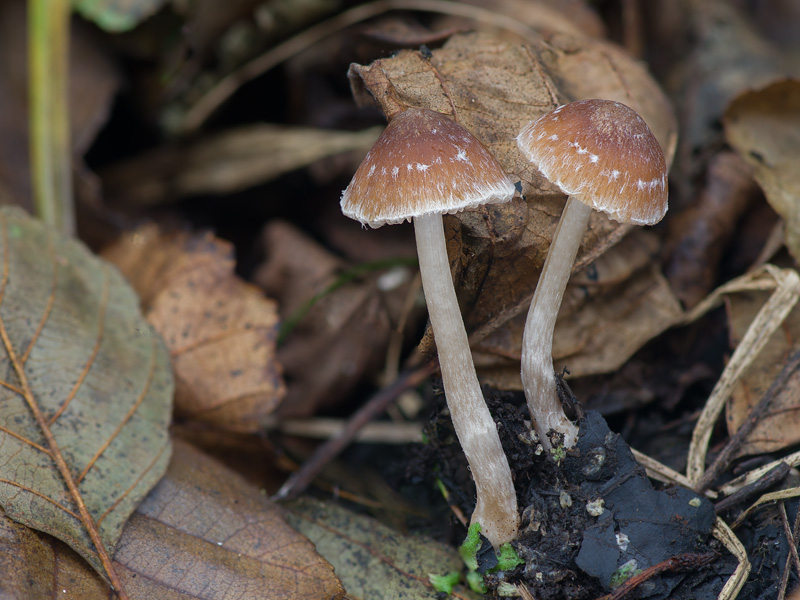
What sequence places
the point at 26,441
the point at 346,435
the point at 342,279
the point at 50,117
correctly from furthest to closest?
the point at 50,117 → the point at 342,279 → the point at 346,435 → the point at 26,441

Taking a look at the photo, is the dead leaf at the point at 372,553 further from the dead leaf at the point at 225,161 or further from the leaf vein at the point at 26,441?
the dead leaf at the point at 225,161

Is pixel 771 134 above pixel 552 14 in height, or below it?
below

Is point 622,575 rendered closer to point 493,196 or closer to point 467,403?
point 467,403

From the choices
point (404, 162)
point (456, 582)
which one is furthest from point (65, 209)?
point (456, 582)

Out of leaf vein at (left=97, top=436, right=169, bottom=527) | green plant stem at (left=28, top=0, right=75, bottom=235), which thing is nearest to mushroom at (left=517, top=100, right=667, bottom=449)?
leaf vein at (left=97, top=436, right=169, bottom=527)

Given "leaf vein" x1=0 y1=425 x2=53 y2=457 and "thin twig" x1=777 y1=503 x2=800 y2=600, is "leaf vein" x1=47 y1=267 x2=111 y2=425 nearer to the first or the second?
"leaf vein" x1=0 y1=425 x2=53 y2=457

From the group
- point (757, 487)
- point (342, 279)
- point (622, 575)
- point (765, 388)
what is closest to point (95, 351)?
point (342, 279)

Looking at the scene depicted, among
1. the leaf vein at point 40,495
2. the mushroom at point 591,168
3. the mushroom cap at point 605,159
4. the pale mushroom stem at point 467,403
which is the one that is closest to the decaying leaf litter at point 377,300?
the leaf vein at point 40,495
